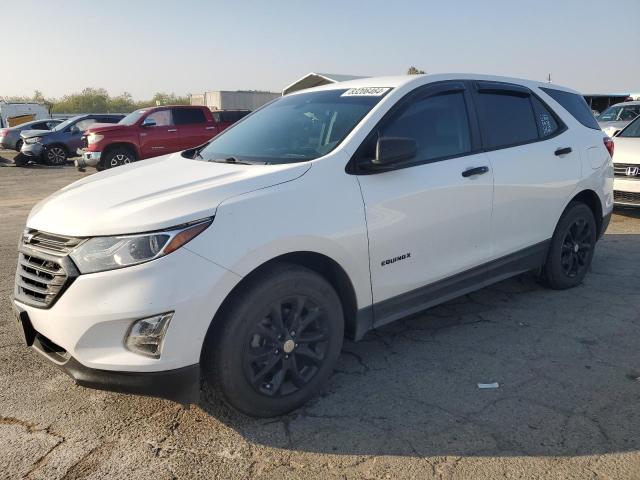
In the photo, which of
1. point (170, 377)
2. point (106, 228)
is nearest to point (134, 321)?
point (170, 377)

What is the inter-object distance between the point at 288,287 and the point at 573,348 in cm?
214

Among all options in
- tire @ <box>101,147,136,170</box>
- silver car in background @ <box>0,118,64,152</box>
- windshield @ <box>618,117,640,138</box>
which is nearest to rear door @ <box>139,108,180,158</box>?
tire @ <box>101,147,136,170</box>

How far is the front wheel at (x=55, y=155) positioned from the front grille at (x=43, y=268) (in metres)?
17.7

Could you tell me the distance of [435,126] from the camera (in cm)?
355

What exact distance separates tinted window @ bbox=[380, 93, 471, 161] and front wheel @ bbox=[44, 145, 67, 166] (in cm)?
1803

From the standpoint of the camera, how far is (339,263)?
290 centimetres

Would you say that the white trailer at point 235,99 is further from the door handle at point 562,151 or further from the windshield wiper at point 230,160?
the windshield wiper at point 230,160

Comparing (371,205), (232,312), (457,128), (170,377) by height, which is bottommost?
(170,377)

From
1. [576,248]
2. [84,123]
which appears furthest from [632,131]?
[84,123]

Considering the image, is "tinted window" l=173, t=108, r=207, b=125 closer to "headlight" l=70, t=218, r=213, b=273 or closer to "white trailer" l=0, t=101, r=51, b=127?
"headlight" l=70, t=218, r=213, b=273

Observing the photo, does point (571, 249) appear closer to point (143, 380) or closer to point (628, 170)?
point (628, 170)

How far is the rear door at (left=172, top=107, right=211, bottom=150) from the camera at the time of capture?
1408cm

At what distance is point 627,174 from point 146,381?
737cm

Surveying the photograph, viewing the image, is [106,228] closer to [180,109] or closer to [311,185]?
[311,185]
